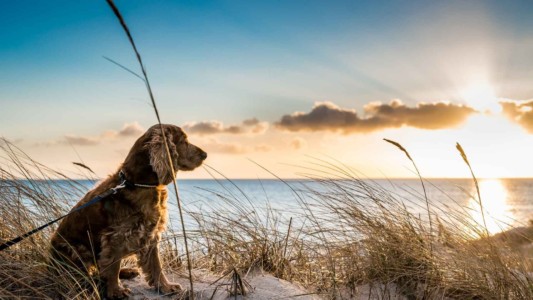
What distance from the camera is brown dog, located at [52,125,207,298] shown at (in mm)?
3158

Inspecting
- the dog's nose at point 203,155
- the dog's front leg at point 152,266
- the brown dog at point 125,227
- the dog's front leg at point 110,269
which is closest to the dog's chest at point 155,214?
the brown dog at point 125,227

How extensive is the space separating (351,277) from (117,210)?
1.97m

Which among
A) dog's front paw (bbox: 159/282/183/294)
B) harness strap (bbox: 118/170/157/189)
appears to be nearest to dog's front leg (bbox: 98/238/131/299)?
dog's front paw (bbox: 159/282/183/294)

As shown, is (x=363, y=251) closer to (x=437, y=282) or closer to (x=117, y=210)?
(x=437, y=282)

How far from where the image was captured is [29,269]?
3.10 meters

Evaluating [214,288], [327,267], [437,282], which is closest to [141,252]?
[214,288]

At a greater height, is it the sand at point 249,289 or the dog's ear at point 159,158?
the dog's ear at point 159,158

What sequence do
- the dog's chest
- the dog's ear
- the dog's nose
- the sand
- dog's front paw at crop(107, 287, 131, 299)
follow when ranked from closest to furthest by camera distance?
the sand < dog's front paw at crop(107, 287, 131, 299) < the dog's ear < the dog's chest < the dog's nose

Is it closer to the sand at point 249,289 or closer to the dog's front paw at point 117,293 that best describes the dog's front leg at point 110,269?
the dog's front paw at point 117,293

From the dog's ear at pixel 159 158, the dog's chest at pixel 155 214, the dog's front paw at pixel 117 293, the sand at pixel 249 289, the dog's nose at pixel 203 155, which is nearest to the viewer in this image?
the sand at pixel 249 289

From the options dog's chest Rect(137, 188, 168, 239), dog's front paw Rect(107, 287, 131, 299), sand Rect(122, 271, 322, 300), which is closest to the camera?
sand Rect(122, 271, 322, 300)

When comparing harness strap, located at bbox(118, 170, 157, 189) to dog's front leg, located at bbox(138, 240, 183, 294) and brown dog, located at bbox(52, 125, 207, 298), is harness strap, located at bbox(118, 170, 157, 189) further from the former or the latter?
dog's front leg, located at bbox(138, 240, 183, 294)

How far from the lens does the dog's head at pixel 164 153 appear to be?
3238 millimetres

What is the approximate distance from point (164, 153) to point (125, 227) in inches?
26.3
